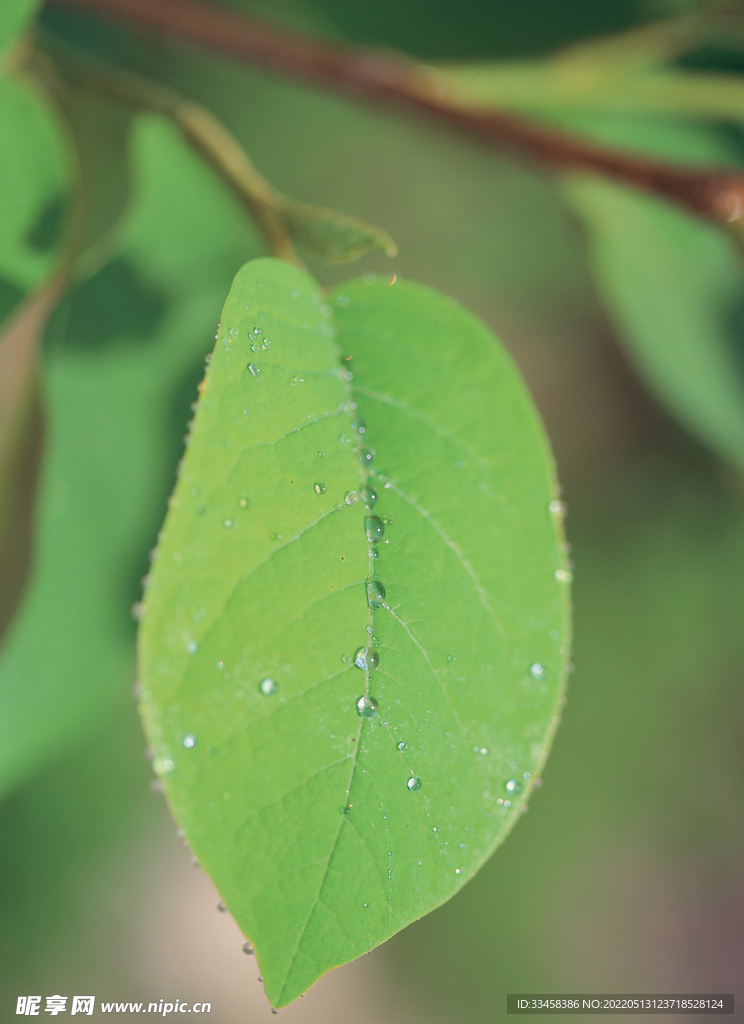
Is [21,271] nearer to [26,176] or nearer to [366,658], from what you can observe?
[26,176]

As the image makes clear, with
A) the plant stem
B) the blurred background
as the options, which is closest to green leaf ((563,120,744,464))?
the blurred background

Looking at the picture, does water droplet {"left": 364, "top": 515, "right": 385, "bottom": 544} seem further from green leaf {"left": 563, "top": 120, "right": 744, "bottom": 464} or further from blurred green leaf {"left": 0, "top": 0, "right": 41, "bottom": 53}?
green leaf {"left": 563, "top": 120, "right": 744, "bottom": 464}

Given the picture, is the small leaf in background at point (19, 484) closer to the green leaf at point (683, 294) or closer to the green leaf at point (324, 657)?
the green leaf at point (324, 657)

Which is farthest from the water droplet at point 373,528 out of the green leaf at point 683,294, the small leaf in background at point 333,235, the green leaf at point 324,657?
the green leaf at point 683,294

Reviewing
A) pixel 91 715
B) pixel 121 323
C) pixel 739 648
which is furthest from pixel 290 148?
pixel 739 648

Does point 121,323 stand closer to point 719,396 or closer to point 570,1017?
point 719,396
